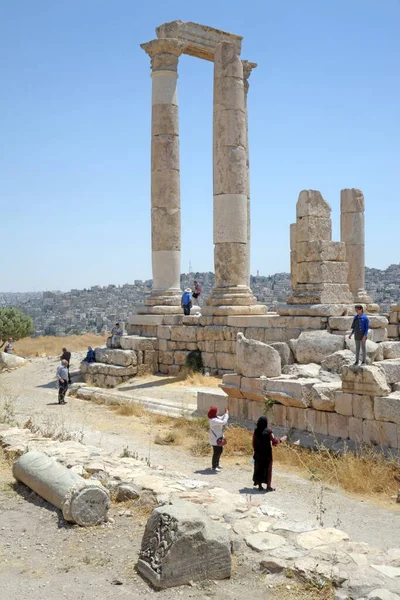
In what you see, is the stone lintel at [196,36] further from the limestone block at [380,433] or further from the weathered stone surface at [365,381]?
the limestone block at [380,433]

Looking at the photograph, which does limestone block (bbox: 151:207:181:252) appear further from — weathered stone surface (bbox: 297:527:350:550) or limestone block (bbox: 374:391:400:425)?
weathered stone surface (bbox: 297:527:350:550)

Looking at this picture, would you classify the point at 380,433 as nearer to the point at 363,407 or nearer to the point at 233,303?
the point at 363,407

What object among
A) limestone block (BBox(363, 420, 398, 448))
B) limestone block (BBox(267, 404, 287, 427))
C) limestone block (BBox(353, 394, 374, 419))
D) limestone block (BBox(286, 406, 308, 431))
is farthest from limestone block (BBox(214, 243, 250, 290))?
limestone block (BBox(363, 420, 398, 448))

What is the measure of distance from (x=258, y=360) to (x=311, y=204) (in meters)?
4.88

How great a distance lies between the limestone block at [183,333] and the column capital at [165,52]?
818 cm

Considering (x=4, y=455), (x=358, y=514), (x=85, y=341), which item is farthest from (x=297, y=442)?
(x=85, y=341)

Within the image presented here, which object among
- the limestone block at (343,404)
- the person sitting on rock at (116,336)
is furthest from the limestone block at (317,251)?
the person sitting on rock at (116,336)

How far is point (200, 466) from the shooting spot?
1031 cm

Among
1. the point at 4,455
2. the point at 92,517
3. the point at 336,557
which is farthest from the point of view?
the point at 4,455

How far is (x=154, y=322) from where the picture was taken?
19844mm

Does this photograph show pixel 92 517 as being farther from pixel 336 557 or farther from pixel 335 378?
pixel 335 378

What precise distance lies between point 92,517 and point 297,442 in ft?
15.6

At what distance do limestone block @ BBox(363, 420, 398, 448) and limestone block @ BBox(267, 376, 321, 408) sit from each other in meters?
1.20

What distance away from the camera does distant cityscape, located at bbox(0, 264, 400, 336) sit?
48.9 metres
